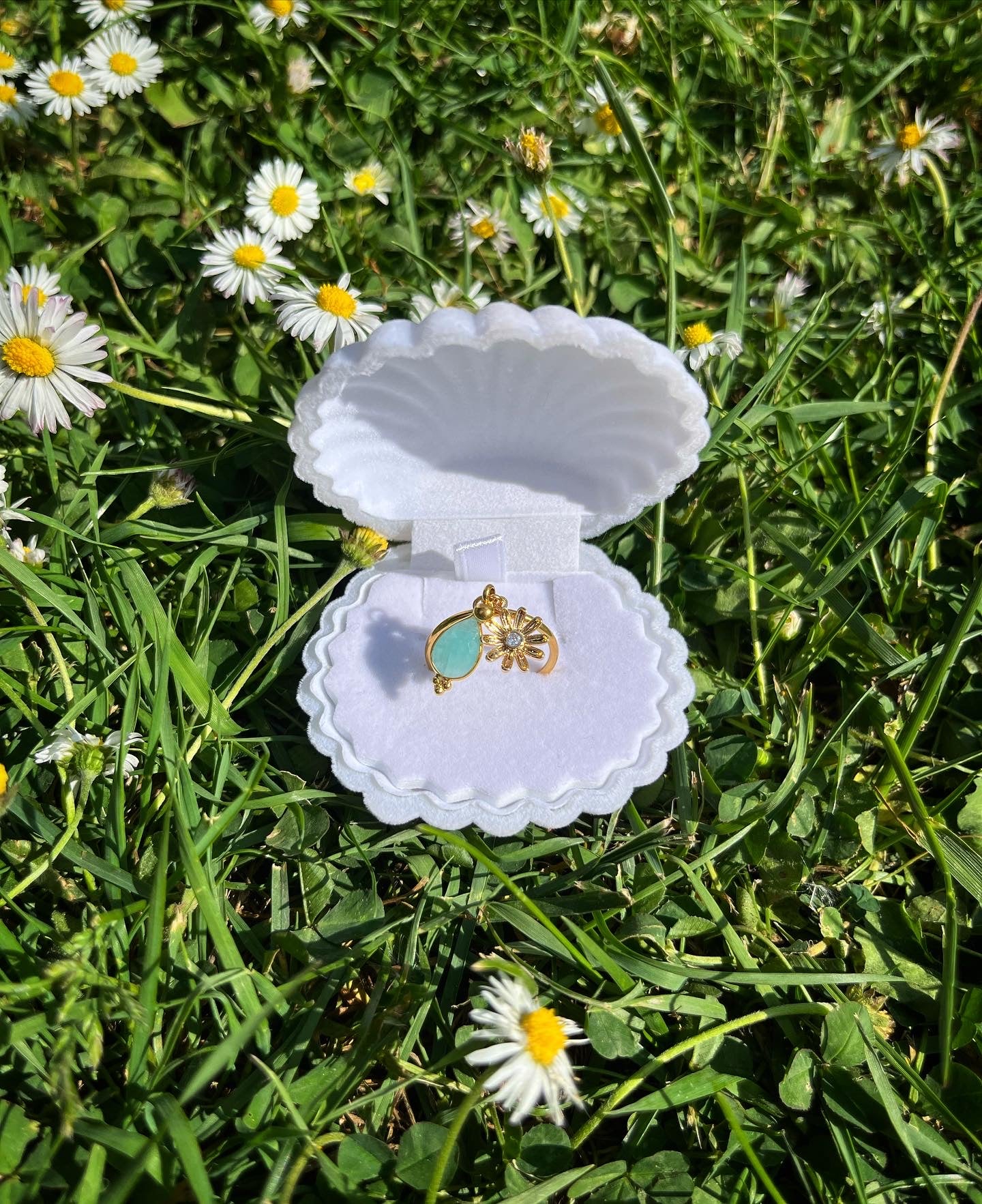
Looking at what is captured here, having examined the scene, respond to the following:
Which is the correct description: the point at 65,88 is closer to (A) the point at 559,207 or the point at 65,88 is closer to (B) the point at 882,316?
(A) the point at 559,207

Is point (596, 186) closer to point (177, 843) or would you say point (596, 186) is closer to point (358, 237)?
point (358, 237)

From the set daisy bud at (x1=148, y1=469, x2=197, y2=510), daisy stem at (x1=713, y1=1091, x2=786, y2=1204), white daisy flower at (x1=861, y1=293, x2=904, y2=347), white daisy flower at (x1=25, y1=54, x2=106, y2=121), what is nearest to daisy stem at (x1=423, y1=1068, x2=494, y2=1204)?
daisy stem at (x1=713, y1=1091, x2=786, y2=1204)

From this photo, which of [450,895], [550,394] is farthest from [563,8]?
[450,895]

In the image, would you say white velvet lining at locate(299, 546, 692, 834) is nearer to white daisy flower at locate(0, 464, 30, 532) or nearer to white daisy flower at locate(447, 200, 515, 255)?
white daisy flower at locate(0, 464, 30, 532)

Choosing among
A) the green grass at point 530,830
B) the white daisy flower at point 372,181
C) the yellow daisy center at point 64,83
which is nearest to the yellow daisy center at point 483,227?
the green grass at point 530,830

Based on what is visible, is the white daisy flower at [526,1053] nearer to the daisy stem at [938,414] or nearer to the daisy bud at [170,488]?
the daisy bud at [170,488]

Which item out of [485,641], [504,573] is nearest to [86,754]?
[485,641]
